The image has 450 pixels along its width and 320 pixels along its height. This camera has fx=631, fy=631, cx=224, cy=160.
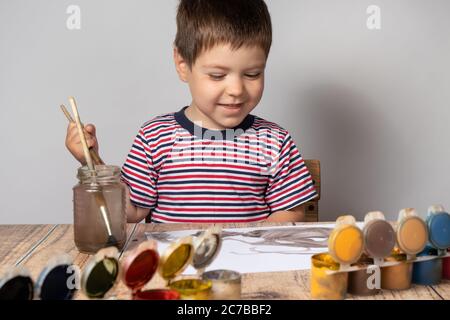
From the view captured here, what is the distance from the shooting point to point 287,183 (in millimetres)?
1317

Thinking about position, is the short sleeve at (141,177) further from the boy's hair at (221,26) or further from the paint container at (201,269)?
the paint container at (201,269)

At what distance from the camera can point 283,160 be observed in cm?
133

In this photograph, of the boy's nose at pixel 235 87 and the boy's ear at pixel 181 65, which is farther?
the boy's ear at pixel 181 65

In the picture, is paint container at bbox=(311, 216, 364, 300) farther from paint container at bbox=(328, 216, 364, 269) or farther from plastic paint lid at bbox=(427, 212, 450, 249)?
plastic paint lid at bbox=(427, 212, 450, 249)

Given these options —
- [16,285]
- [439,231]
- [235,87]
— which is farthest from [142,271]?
[235,87]

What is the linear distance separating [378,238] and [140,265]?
25 cm

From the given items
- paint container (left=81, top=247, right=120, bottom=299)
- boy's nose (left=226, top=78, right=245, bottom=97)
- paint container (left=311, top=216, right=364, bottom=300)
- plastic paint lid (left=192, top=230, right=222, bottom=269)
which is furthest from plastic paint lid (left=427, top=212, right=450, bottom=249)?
boy's nose (left=226, top=78, right=245, bottom=97)

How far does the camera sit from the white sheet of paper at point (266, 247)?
787 mm

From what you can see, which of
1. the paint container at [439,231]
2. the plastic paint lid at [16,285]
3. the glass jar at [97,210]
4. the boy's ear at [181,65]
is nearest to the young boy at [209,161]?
the boy's ear at [181,65]

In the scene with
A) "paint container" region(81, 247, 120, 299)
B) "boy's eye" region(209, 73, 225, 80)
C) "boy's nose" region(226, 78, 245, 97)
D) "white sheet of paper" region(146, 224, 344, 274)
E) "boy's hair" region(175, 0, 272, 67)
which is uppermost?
"boy's hair" region(175, 0, 272, 67)

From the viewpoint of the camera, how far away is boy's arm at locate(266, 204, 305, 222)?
130cm

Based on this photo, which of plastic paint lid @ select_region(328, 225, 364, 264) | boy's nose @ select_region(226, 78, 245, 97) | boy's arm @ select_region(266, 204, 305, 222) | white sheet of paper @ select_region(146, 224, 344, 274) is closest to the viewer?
plastic paint lid @ select_region(328, 225, 364, 264)

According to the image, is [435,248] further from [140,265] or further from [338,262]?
[140,265]

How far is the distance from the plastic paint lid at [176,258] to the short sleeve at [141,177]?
69cm
